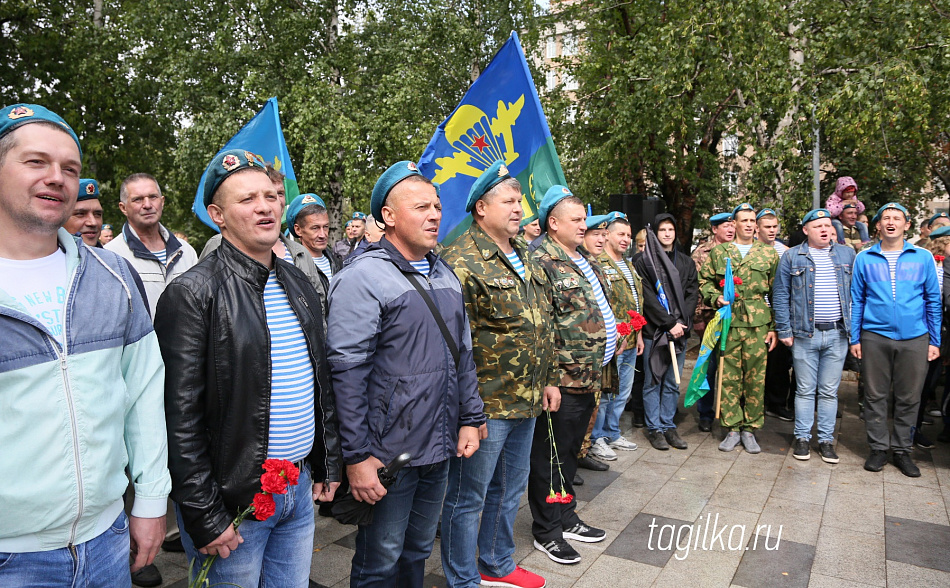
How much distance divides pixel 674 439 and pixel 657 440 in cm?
17

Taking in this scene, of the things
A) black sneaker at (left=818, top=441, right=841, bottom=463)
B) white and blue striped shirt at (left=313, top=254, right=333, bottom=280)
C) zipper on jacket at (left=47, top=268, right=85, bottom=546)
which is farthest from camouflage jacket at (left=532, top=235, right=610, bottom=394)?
black sneaker at (left=818, top=441, right=841, bottom=463)

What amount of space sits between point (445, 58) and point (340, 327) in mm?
17619

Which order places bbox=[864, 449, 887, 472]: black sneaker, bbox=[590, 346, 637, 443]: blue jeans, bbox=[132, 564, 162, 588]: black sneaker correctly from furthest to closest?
bbox=[590, 346, 637, 443]: blue jeans, bbox=[864, 449, 887, 472]: black sneaker, bbox=[132, 564, 162, 588]: black sneaker

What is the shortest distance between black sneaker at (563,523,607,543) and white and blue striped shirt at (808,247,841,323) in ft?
10.3

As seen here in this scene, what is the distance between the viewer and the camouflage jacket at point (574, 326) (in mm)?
4035

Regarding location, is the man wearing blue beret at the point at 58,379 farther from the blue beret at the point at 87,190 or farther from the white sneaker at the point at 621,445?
the white sneaker at the point at 621,445

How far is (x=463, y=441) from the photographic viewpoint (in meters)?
3.03

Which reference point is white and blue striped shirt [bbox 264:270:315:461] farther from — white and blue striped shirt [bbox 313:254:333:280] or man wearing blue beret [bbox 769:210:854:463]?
man wearing blue beret [bbox 769:210:854:463]

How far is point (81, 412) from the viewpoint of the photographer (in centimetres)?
177

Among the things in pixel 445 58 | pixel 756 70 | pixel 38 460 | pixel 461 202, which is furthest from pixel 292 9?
pixel 38 460

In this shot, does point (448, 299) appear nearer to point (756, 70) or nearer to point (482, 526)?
point (482, 526)

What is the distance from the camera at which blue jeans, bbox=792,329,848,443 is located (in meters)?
6.14

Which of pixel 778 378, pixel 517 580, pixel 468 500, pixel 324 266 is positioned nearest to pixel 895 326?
pixel 778 378

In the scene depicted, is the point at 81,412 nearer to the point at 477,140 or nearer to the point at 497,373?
the point at 497,373
